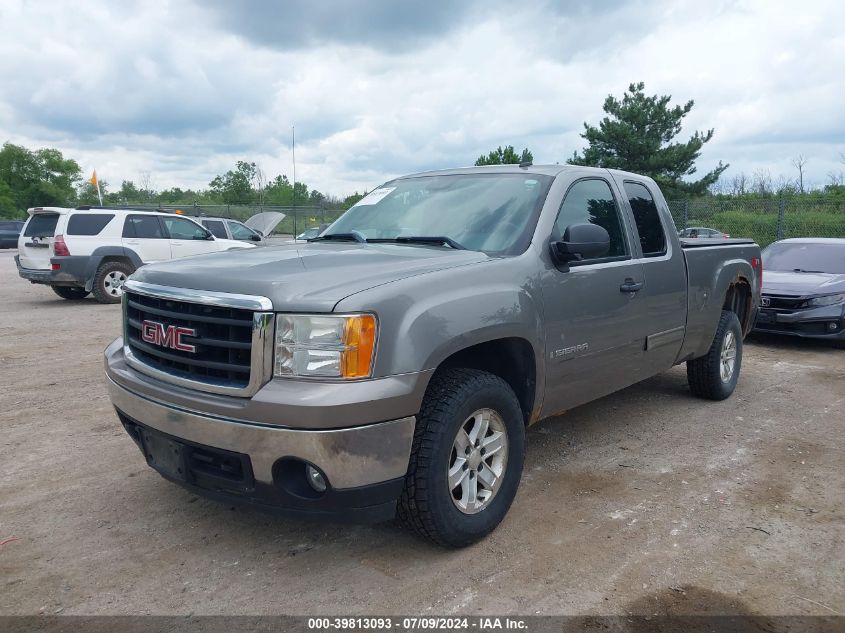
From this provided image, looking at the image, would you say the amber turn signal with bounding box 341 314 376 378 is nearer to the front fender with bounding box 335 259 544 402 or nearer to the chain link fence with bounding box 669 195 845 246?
the front fender with bounding box 335 259 544 402

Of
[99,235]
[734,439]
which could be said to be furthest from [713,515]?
[99,235]

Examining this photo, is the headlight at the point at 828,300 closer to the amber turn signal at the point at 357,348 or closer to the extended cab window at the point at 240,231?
the amber turn signal at the point at 357,348

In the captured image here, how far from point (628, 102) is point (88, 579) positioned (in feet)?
108

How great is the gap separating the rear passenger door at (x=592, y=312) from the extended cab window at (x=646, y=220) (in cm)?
22

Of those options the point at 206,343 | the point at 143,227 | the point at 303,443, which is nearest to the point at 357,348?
the point at 303,443

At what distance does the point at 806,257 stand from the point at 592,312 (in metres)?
7.25

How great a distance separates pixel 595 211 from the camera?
171 inches

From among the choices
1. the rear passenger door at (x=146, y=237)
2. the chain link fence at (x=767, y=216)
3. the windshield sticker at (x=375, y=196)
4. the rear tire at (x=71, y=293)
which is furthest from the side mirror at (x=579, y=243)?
the chain link fence at (x=767, y=216)

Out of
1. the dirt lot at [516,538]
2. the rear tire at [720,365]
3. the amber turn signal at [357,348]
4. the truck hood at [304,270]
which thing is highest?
the truck hood at [304,270]

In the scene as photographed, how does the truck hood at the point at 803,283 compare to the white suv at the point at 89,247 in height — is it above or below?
below

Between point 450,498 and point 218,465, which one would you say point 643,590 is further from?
point 218,465

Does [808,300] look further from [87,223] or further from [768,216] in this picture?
[768,216]

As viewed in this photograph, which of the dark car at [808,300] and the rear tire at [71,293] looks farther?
the rear tire at [71,293]

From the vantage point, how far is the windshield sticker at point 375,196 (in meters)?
4.65
